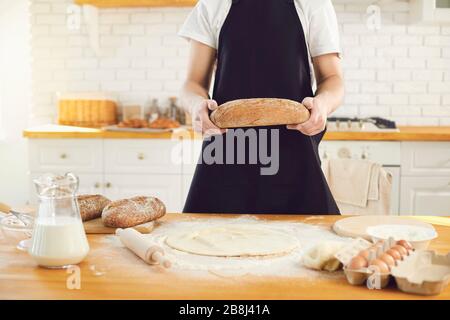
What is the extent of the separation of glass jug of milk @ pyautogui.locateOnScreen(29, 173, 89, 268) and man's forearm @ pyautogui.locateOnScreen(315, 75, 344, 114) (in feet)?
3.13

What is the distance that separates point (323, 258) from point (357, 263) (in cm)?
11

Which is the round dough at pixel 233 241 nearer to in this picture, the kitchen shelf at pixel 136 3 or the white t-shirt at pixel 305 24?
the white t-shirt at pixel 305 24

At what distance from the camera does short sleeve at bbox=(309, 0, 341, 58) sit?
212 centimetres

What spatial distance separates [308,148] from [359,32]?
2.33 m

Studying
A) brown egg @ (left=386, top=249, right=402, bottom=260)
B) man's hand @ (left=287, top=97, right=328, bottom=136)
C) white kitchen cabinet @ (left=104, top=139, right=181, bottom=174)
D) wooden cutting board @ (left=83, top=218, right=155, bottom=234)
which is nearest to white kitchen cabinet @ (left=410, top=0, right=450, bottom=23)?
white kitchen cabinet @ (left=104, top=139, right=181, bottom=174)

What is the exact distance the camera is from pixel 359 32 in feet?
13.6

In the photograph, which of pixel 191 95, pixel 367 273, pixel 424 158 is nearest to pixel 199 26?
pixel 191 95

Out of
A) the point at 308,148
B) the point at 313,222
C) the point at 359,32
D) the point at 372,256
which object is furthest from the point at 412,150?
the point at 372,256

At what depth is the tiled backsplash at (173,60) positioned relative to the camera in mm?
4152

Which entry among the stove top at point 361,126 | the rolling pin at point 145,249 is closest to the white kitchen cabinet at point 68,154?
the stove top at point 361,126

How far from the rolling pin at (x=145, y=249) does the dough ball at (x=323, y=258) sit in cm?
30

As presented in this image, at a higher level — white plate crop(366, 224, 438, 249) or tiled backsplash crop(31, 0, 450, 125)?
tiled backsplash crop(31, 0, 450, 125)

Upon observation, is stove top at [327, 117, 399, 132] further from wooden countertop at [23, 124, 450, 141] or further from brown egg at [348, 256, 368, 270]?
brown egg at [348, 256, 368, 270]
